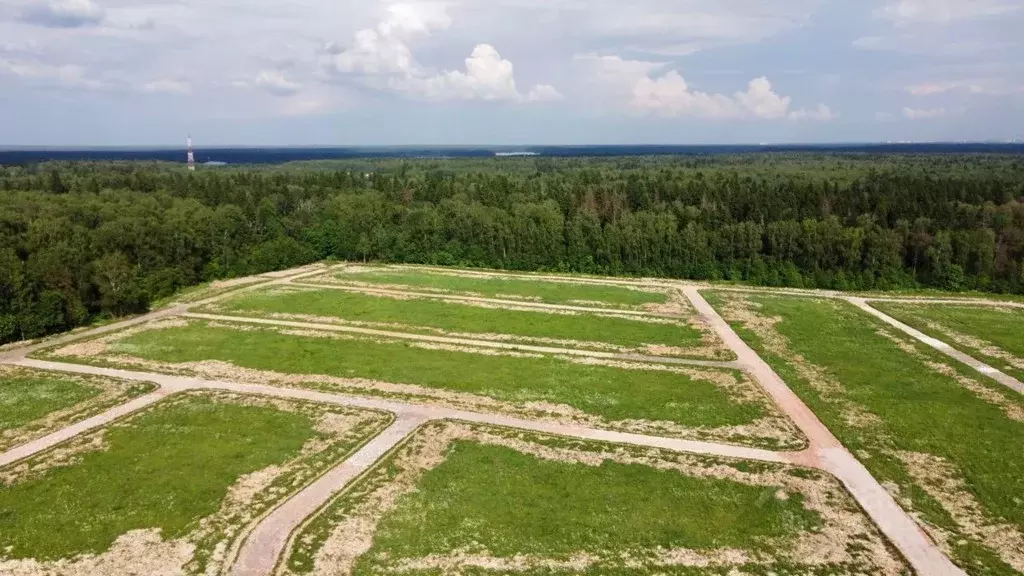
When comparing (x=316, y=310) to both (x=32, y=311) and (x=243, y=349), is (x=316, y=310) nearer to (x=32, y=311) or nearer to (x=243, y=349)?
(x=243, y=349)

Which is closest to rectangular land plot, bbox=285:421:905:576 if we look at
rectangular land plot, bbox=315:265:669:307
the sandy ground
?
the sandy ground

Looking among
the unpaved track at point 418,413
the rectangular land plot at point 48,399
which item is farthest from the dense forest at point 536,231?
the unpaved track at point 418,413

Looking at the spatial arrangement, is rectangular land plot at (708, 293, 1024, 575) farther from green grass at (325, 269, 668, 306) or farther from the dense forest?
the dense forest

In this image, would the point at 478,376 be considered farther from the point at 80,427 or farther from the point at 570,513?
the point at 80,427

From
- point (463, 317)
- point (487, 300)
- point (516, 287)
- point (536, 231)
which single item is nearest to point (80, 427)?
point (463, 317)

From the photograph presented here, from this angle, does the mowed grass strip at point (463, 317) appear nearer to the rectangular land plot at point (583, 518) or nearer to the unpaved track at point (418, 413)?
the unpaved track at point (418, 413)

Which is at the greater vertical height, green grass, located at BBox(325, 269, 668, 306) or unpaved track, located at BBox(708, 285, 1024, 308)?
green grass, located at BBox(325, 269, 668, 306)
